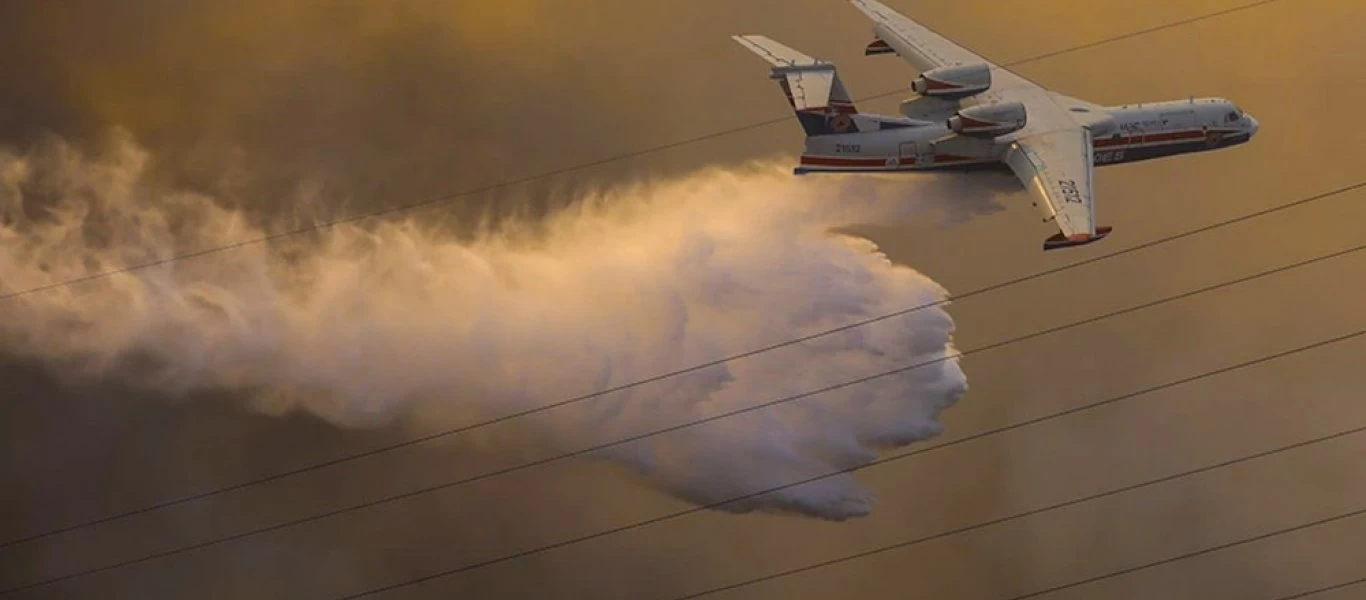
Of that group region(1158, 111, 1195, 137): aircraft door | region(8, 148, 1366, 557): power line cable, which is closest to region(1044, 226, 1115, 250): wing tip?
region(8, 148, 1366, 557): power line cable

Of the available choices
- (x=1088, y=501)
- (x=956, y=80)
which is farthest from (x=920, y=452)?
(x=956, y=80)

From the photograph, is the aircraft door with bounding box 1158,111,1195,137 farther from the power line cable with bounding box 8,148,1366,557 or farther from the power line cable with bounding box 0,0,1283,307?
the power line cable with bounding box 0,0,1283,307

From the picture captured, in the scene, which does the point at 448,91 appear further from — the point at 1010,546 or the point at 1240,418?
the point at 1240,418

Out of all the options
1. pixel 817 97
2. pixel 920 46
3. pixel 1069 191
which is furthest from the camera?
pixel 920 46

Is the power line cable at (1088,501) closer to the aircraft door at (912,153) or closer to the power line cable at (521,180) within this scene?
the aircraft door at (912,153)

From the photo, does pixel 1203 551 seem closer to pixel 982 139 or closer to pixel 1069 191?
pixel 1069 191

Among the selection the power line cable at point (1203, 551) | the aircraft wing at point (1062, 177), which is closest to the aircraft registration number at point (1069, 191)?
the aircraft wing at point (1062, 177)
